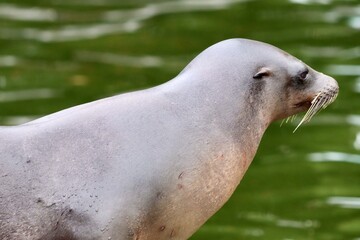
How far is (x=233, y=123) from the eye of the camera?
5.88 m

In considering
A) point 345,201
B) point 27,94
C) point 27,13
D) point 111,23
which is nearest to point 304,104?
point 345,201

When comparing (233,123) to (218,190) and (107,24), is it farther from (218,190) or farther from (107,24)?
(107,24)

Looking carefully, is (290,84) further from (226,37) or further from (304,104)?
(226,37)

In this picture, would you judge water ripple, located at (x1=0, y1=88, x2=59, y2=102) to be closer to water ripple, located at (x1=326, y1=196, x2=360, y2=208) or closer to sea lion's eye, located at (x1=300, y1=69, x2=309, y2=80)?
water ripple, located at (x1=326, y1=196, x2=360, y2=208)

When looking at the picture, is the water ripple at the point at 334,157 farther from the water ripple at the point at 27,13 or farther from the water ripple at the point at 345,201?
the water ripple at the point at 27,13

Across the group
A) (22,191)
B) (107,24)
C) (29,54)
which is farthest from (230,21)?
(22,191)

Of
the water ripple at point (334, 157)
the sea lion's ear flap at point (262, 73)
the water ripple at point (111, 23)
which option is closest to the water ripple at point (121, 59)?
the water ripple at point (111, 23)

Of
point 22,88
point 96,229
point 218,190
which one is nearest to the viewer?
point 96,229

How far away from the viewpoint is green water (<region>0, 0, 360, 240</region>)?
8594 millimetres

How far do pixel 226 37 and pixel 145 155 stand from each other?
711cm

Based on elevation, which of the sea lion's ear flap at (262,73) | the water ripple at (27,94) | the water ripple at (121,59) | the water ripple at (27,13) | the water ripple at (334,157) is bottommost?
the water ripple at (27,13)

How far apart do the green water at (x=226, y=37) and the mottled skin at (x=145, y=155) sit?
225cm

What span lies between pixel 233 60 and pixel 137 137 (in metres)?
0.71

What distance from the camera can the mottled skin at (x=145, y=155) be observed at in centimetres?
532
